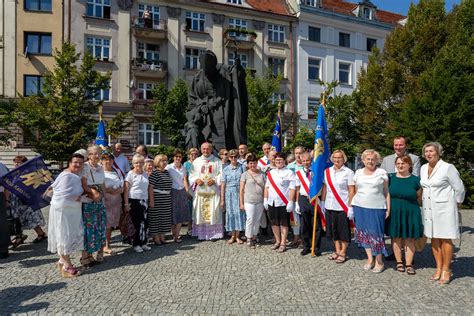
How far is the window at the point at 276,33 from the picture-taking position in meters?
33.7

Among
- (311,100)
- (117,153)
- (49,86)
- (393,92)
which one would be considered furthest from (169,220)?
(311,100)

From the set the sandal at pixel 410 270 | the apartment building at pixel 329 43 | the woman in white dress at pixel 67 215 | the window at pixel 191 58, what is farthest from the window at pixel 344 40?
the woman in white dress at pixel 67 215

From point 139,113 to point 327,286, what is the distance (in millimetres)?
25645

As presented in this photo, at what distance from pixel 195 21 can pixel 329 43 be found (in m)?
12.4

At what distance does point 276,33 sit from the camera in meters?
33.9

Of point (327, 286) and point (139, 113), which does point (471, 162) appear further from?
point (139, 113)

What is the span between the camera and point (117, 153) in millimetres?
8539

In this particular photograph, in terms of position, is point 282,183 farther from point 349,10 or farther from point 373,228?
point 349,10

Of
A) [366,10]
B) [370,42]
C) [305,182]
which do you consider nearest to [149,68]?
[370,42]

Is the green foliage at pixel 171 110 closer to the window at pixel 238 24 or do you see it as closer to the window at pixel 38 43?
the window at pixel 38 43

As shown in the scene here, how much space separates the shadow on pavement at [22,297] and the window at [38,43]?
87.1 ft

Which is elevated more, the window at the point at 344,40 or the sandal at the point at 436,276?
the window at the point at 344,40

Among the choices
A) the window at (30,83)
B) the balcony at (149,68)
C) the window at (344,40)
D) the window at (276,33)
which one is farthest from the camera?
the window at (344,40)

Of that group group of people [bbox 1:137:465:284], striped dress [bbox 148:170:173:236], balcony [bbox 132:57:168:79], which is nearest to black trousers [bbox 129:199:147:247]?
group of people [bbox 1:137:465:284]
